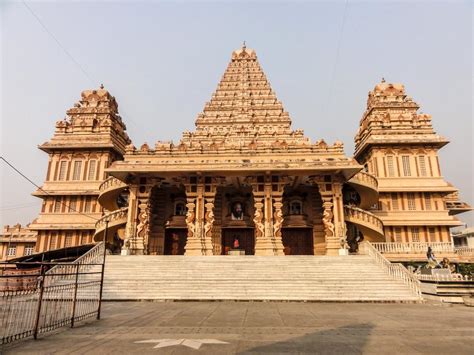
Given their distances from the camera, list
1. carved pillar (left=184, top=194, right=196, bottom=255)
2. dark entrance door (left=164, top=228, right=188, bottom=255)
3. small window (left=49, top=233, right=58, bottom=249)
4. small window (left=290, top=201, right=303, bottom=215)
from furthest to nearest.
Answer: small window (left=49, top=233, right=58, bottom=249)
small window (left=290, top=201, right=303, bottom=215)
dark entrance door (left=164, top=228, right=188, bottom=255)
carved pillar (left=184, top=194, right=196, bottom=255)

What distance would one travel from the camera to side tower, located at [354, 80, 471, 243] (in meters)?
27.7

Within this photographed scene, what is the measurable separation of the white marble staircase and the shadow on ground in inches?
267

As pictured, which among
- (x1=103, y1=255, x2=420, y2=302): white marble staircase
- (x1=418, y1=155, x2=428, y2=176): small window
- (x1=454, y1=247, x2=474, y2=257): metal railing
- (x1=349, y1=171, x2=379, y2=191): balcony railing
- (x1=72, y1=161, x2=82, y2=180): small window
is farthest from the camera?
(x1=72, y1=161, x2=82, y2=180): small window

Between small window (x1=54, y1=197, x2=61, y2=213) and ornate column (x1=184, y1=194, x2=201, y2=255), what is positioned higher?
small window (x1=54, y1=197, x2=61, y2=213)

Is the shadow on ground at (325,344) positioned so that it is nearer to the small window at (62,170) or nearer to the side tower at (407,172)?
the side tower at (407,172)

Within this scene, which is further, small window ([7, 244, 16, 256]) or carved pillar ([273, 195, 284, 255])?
small window ([7, 244, 16, 256])

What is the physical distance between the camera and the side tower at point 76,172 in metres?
29.2

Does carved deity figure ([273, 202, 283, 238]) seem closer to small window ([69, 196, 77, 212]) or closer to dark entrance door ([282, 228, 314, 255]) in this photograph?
dark entrance door ([282, 228, 314, 255])

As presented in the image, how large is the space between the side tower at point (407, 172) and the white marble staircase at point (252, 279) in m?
12.1

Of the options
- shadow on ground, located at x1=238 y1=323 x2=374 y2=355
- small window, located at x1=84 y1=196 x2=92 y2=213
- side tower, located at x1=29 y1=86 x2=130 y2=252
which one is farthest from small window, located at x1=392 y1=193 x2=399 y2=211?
small window, located at x1=84 y1=196 x2=92 y2=213

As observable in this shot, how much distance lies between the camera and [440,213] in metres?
28.1

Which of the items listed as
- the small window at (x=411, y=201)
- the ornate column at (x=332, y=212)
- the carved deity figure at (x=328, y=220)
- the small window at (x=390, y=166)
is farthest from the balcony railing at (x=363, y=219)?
the small window at (x=390, y=166)

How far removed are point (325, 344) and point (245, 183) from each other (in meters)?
18.0

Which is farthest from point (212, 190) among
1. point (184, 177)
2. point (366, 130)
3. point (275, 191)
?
point (366, 130)
